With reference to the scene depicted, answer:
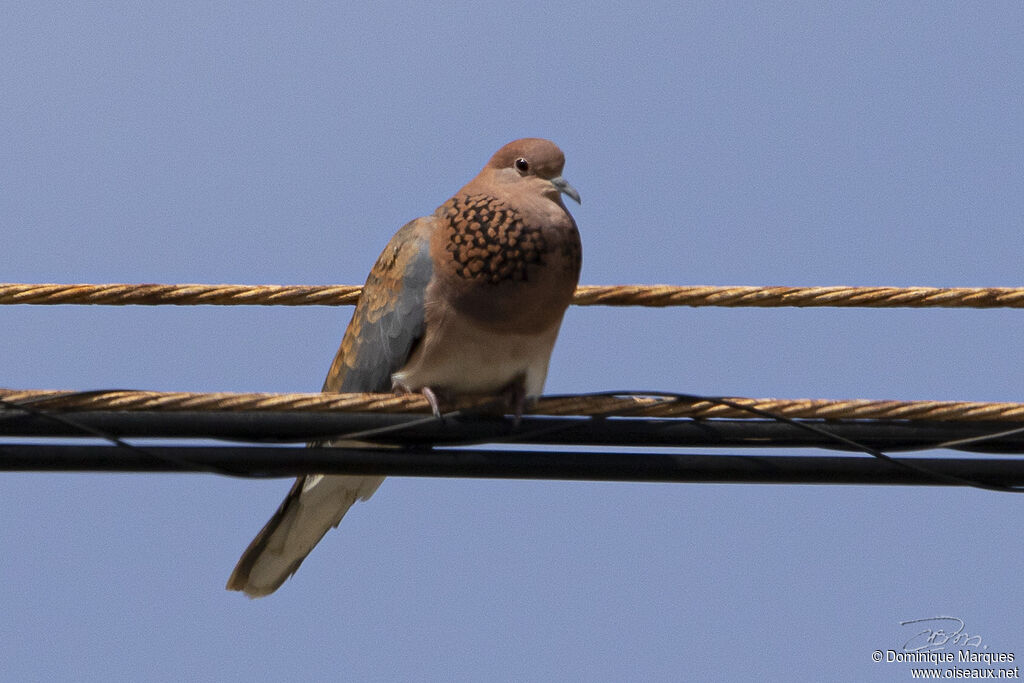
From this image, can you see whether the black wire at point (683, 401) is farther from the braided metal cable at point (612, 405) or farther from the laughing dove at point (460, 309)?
the laughing dove at point (460, 309)

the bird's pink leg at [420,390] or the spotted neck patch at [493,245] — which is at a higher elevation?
the spotted neck patch at [493,245]

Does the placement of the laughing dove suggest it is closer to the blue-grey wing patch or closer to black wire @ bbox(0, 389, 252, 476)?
the blue-grey wing patch

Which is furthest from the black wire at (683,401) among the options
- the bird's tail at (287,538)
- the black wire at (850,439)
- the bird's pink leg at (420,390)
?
the bird's tail at (287,538)

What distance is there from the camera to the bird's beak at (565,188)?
4.36 metres

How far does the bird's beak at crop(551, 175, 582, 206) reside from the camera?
14.3ft

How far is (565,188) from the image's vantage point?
4.38 meters

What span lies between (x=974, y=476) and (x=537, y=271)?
143 centimetres

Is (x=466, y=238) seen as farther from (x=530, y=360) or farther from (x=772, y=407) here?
(x=772, y=407)

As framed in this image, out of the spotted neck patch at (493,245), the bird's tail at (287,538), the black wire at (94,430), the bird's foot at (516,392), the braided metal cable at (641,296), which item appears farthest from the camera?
the bird's tail at (287,538)

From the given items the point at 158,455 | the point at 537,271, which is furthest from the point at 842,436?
the point at 158,455

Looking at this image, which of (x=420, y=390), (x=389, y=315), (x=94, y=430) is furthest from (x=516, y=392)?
(x=94, y=430)

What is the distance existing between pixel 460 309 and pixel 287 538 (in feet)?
3.24

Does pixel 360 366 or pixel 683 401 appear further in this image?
pixel 360 366

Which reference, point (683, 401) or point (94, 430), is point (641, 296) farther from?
point (94, 430)
